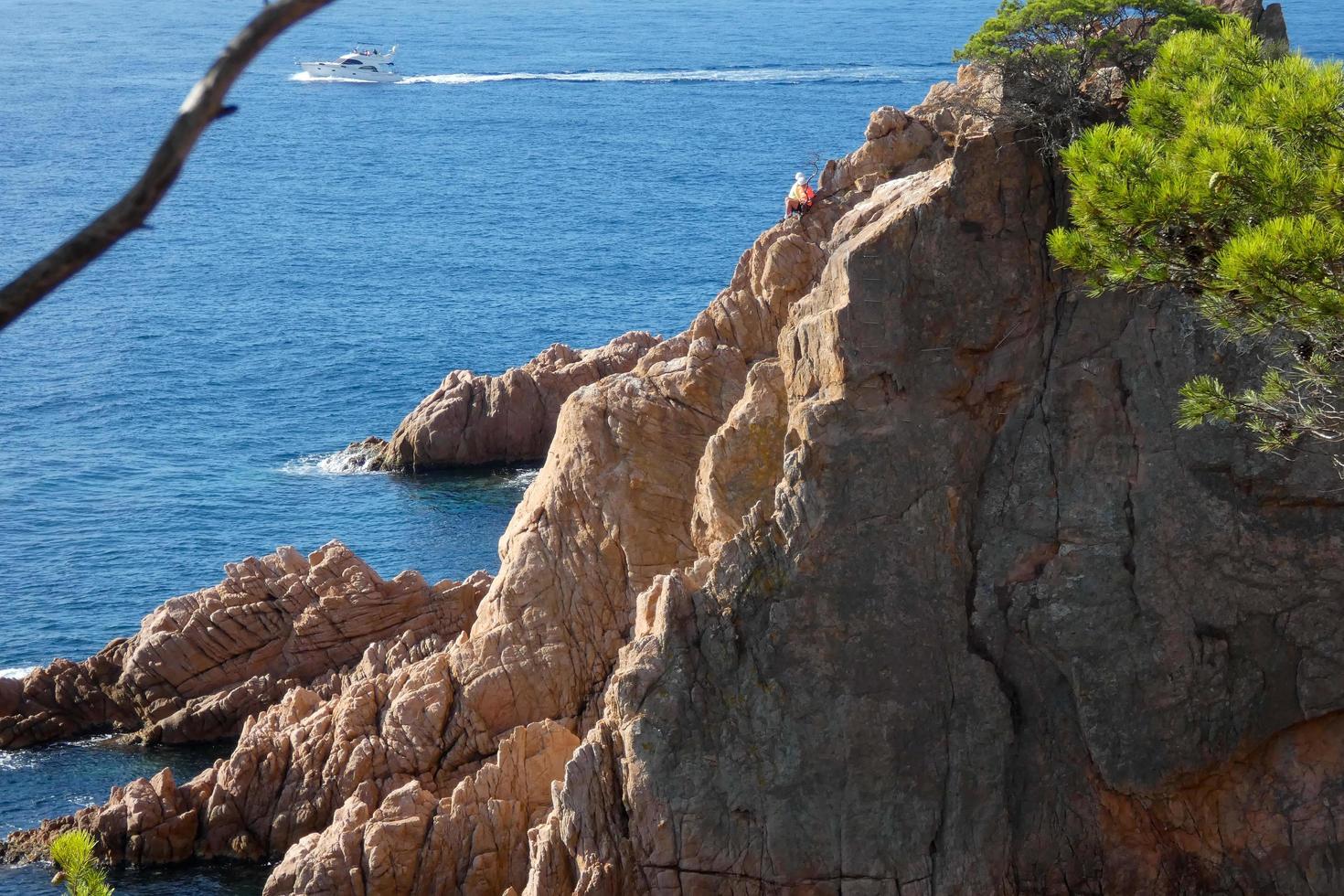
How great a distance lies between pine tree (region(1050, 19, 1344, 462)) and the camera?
17.2m

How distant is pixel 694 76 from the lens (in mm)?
191625

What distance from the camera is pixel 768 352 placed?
3525 cm

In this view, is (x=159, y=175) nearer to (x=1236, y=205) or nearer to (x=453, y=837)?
(x=1236, y=205)

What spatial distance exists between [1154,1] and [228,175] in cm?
12125

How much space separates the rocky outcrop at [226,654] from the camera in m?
47.0

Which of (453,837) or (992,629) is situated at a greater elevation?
(992,629)

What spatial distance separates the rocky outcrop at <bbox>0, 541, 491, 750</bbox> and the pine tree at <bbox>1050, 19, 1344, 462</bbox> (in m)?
30.0

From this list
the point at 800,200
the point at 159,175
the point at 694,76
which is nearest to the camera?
the point at 159,175

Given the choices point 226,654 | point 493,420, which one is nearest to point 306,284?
point 493,420

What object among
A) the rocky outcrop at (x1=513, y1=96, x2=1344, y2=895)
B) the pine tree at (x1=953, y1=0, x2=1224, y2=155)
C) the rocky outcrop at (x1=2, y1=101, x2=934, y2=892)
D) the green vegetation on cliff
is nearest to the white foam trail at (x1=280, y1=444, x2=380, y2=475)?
the rocky outcrop at (x1=2, y1=101, x2=934, y2=892)

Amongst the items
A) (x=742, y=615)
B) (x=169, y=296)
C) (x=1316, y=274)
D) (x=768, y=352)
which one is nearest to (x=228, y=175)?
(x=169, y=296)

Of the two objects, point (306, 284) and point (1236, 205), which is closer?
point (1236, 205)

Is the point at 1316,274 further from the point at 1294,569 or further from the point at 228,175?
the point at 228,175

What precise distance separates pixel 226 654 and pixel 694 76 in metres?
152
